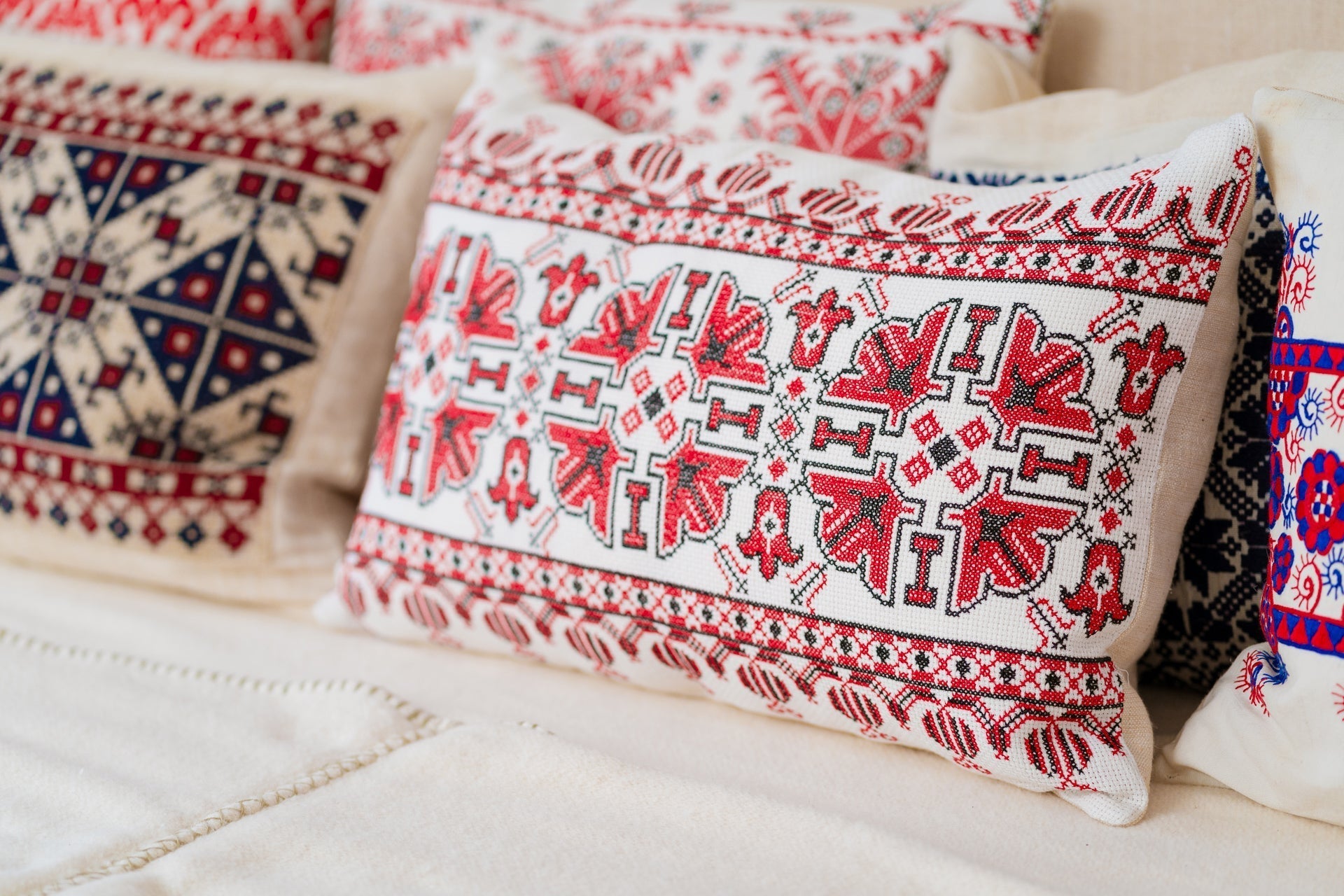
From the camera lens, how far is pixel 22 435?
1104 mm

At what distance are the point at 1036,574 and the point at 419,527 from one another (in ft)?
1.66

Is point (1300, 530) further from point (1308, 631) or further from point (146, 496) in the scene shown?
point (146, 496)

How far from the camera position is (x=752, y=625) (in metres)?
0.82

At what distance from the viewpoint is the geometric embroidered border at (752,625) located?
2.47ft

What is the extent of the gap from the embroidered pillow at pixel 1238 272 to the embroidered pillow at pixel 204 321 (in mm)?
584

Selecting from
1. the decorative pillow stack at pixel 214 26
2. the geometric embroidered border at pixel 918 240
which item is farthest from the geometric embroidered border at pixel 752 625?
the decorative pillow stack at pixel 214 26

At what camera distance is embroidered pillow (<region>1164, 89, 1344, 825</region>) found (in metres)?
0.71

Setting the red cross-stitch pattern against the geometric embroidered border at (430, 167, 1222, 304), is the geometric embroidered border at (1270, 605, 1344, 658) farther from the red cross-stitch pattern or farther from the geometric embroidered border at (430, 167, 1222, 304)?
the red cross-stitch pattern

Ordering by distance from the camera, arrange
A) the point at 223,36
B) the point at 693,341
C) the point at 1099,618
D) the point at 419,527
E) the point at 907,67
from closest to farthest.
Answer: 1. the point at 1099,618
2. the point at 693,341
3. the point at 419,527
4. the point at 907,67
5. the point at 223,36

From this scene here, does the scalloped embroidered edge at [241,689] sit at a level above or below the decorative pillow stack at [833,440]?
below

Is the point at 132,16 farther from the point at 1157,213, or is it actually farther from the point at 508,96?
the point at 1157,213

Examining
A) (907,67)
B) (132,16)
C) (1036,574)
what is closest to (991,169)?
(907,67)

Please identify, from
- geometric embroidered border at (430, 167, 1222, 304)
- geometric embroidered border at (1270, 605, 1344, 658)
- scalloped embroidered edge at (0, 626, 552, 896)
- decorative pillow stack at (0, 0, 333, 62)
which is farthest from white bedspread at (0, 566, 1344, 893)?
decorative pillow stack at (0, 0, 333, 62)

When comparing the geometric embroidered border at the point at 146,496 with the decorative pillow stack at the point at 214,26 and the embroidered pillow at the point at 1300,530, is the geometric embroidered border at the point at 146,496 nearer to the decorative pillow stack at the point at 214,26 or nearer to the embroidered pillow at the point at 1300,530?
the decorative pillow stack at the point at 214,26
